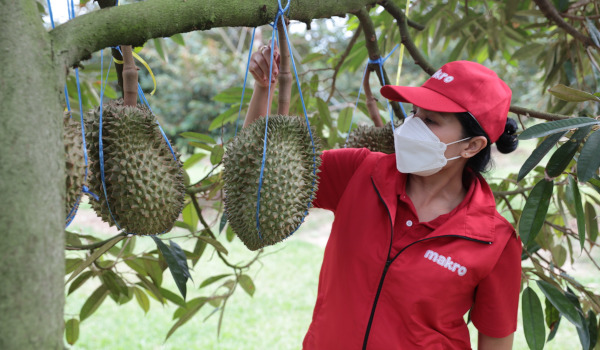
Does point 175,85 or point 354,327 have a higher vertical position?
point 354,327

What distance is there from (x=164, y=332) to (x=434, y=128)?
332 centimetres

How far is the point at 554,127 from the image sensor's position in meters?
1.08

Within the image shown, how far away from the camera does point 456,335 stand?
1307mm

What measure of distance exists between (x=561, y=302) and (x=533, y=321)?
3.7 inches

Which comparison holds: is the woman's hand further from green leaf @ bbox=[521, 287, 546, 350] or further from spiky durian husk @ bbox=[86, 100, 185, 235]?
green leaf @ bbox=[521, 287, 546, 350]

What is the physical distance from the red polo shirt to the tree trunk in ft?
2.73

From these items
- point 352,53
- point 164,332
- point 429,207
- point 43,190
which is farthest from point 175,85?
point 43,190

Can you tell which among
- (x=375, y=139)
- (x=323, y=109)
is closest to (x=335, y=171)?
(x=375, y=139)

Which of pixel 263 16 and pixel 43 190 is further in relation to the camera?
pixel 263 16

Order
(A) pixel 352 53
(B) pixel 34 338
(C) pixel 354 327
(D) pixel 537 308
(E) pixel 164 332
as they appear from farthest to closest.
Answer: (E) pixel 164 332 < (A) pixel 352 53 < (D) pixel 537 308 < (C) pixel 354 327 < (B) pixel 34 338

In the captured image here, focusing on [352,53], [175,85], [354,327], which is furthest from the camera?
[175,85]

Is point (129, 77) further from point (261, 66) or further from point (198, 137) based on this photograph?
point (198, 137)

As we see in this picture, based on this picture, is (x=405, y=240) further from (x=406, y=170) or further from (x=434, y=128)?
(x=434, y=128)

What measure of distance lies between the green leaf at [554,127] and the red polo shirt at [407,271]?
28 cm
